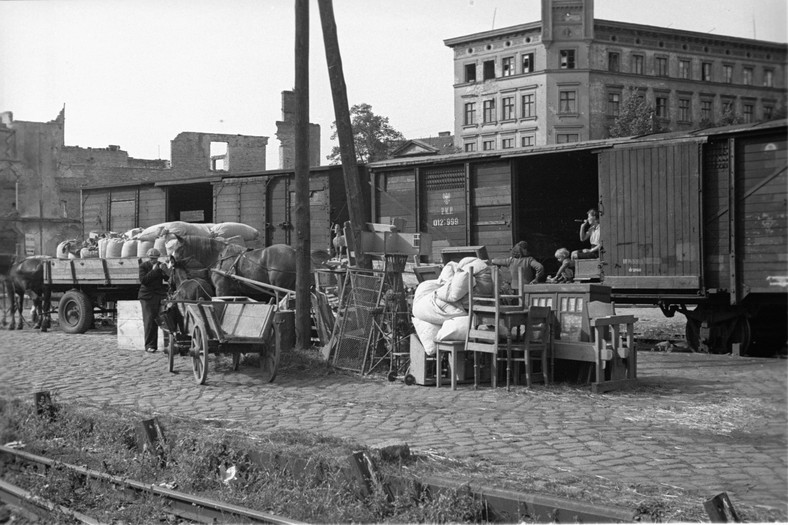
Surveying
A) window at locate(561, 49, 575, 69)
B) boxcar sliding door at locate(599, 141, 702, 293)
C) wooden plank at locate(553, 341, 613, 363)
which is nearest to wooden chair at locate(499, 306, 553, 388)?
wooden plank at locate(553, 341, 613, 363)

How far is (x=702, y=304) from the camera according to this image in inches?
556

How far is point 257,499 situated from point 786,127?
3.92 metres

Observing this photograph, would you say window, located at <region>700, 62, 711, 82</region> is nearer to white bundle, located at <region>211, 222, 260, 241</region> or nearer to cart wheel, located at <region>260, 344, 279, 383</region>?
cart wheel, located at <region>260, 344, 279, 383</region>

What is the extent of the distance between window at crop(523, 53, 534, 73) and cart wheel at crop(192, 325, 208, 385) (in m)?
5.02

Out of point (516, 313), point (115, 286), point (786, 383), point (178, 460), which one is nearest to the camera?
point (786, 383)

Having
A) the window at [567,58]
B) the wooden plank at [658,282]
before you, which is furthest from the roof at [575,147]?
the window at [567,58]

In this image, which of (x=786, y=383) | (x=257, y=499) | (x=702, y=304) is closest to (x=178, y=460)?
(x=257, y=499)

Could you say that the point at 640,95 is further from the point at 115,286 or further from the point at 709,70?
the point at 115,286

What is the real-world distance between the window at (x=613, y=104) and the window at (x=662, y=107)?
393 millimetres

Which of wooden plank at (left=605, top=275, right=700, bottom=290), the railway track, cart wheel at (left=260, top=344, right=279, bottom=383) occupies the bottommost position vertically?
the railway track

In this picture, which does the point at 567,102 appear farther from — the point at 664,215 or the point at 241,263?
the point at 241,263

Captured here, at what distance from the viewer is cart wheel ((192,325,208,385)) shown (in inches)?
417

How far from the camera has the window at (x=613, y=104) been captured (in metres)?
8.35

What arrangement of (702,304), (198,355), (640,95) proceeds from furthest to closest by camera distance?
(702,304) < (198,355) < (640,95)
